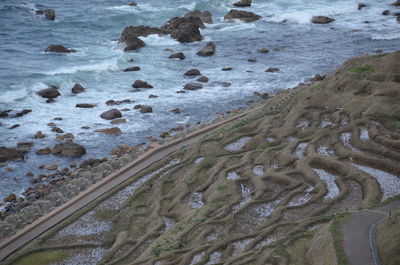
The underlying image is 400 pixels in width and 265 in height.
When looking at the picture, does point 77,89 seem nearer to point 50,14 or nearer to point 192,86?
point 192,86

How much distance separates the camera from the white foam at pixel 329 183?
2262 cm

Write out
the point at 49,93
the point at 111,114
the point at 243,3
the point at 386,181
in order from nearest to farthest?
1. the point at 386,181
2. the point at 111,114
3. the point at 49,93
4. the point at 243,3

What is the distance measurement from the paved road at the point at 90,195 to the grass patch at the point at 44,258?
87cm

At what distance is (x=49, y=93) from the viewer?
46062 millimetres

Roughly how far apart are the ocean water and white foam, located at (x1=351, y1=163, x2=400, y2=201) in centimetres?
1819

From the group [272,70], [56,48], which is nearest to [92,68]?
[56,48]

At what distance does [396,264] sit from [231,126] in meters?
20.0

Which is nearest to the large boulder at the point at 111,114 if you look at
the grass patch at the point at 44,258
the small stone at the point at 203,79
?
the small stone at the point at 203,79

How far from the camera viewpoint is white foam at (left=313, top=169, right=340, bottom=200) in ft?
74.2

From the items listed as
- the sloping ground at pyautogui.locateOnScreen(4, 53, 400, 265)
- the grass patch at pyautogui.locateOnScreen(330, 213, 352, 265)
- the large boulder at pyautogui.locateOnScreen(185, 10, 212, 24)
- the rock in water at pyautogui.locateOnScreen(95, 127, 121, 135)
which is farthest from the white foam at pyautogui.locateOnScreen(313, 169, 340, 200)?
the large boulder at pyautogui.locateOnScreen(185, 10, 212, 24)

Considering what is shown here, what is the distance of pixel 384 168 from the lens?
23.9m

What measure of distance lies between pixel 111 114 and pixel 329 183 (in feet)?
71.9

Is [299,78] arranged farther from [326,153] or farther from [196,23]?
[326,153]

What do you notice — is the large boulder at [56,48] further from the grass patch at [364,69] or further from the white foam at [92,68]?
the grass patch at [364,69]
